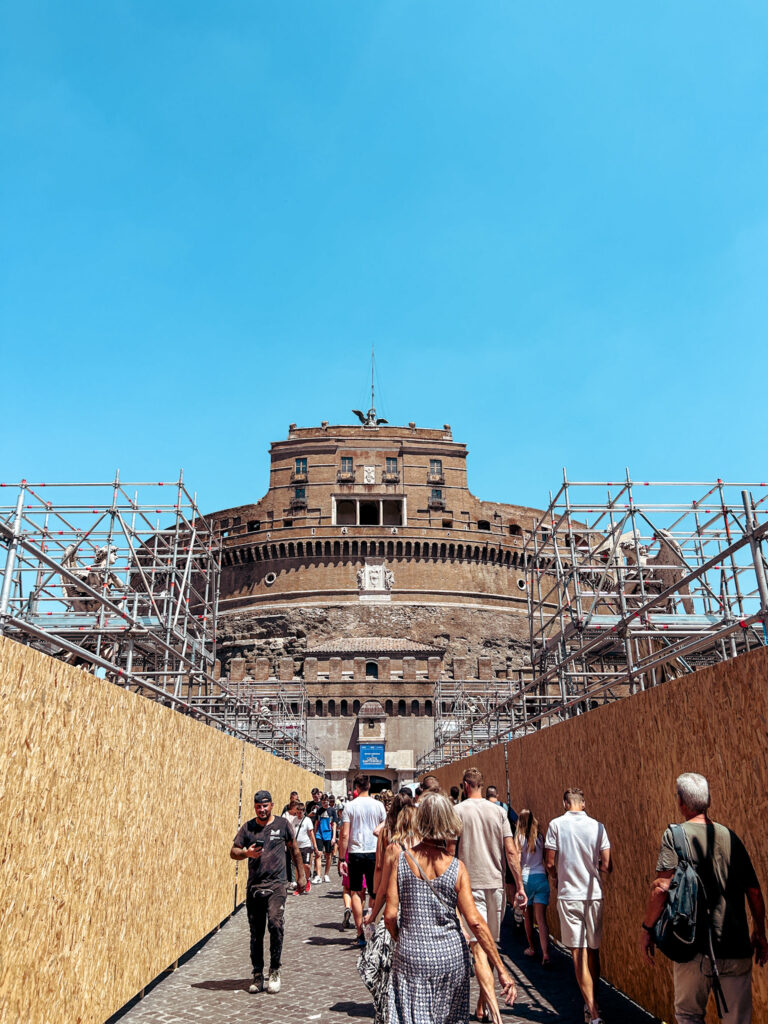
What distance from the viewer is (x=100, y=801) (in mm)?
4996

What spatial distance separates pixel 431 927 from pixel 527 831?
4660 mm

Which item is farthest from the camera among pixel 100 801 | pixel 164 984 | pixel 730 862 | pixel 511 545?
pixel 511 545

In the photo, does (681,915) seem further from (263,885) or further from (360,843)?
(360,843)

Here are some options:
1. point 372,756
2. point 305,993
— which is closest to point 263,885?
point 305,993

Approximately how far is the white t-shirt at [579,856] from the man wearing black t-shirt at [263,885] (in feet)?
7.48

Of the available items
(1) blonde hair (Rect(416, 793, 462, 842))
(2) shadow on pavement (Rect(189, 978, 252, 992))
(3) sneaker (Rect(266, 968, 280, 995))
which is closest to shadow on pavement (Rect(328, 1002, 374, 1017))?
(3) sneaker (Rect(266, 968, 280, 995))

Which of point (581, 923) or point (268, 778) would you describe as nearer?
point (581, 923)

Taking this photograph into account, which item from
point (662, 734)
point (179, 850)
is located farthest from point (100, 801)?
point (662, 734)

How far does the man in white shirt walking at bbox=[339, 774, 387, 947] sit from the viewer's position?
7938 millimetres

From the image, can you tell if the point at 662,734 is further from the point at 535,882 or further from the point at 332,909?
the point at 332,909

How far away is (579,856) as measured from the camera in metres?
5.50

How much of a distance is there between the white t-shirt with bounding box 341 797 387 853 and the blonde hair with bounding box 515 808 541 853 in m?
1.39

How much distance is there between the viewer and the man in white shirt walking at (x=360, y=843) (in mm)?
7938

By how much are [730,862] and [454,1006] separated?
4.44ft
